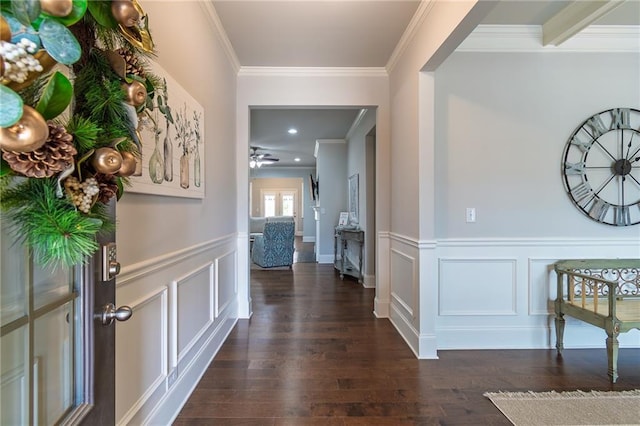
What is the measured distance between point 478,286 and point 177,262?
2360mm

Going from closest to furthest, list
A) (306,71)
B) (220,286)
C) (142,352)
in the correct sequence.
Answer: (142,352) → (220,286) → (306,71)

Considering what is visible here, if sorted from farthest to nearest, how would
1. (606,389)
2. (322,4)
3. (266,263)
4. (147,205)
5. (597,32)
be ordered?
1. (266,263)
2. (597,32)
3. (322,4)
4. (606,389)
5. (147,205)

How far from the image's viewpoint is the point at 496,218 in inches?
106

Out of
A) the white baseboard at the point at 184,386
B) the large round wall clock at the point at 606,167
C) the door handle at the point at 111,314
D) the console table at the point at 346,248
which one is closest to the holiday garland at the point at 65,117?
the door handle at the point at 111,314

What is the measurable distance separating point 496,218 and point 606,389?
1.32 m

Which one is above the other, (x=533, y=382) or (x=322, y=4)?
(x=322, y=4)

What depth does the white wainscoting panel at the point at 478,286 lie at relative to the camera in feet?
8.82

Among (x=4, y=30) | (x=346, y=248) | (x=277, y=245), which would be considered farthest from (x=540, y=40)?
(x=277, y=245)

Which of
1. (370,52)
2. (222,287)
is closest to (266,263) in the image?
(222,287)

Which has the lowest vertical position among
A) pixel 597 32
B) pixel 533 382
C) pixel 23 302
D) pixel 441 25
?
pixel 533 382

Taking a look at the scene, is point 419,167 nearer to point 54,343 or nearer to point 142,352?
point 142,352

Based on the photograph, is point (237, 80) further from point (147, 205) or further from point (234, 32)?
point (147, 205)

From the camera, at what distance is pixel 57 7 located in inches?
19.3

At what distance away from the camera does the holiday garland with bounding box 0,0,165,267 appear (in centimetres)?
48
